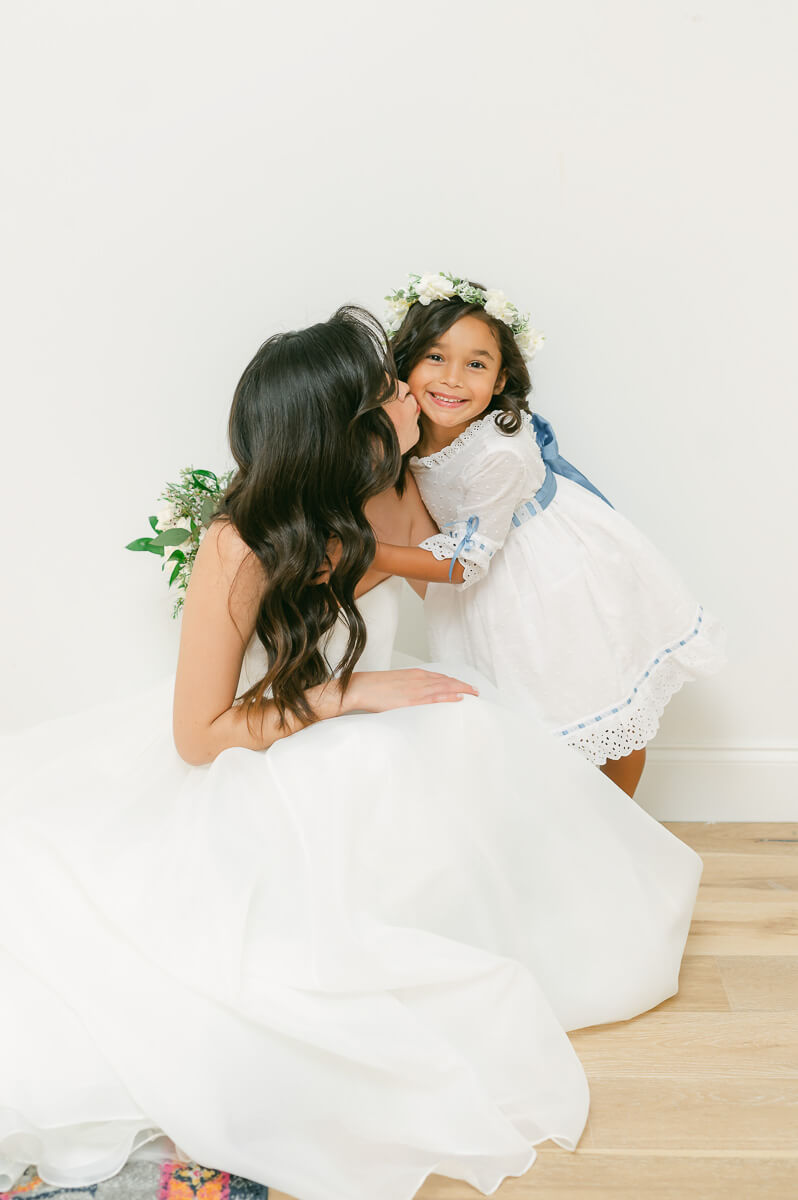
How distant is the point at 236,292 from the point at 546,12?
2.64 ft

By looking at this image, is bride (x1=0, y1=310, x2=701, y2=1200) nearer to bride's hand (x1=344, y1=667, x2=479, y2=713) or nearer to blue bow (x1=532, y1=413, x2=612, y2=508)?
bride's hand (x1=344, y1=667, x2=479, y2=713)

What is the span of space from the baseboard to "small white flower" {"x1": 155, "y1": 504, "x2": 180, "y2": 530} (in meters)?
1.22

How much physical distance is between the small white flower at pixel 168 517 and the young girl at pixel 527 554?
0.47 m

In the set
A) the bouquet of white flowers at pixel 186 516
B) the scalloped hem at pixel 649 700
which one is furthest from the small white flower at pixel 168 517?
the scalloped hem at pixel 649 700

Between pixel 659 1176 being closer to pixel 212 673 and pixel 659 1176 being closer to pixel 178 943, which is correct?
pixel 178 943

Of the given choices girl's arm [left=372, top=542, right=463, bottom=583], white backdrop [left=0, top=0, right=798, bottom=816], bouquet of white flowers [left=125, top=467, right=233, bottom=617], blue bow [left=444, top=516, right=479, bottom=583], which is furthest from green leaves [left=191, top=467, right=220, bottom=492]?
blue bow [left=444, top=516, right=479, bottom=583]

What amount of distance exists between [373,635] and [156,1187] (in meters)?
0.89

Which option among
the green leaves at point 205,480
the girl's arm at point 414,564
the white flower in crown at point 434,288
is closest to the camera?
the girl's arm at point 414,564

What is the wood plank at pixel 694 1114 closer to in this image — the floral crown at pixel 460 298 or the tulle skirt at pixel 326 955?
the tulle skirt at pixel 326 955

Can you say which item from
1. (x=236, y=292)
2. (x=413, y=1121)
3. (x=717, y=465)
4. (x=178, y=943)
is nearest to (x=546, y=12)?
(x=236, y=292)

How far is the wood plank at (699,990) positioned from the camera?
1.57 metres

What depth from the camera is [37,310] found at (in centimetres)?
192

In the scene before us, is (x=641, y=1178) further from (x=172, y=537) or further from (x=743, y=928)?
(x=172, y=537)

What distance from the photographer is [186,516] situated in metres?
1.81
